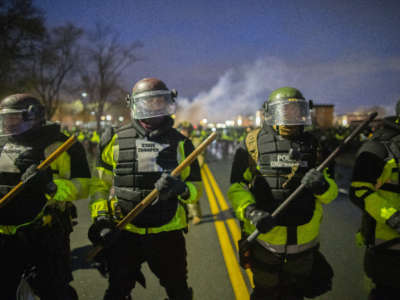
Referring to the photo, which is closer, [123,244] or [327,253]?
[123,244]

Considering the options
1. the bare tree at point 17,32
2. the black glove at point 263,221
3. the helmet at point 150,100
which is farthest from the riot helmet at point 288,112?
the bare tree at point 17,32

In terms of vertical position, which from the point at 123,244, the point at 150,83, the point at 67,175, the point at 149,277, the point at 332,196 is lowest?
the point at 149,277

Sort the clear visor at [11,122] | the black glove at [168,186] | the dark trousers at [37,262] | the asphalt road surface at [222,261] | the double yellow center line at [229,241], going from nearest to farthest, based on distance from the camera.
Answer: the black glove at [168,186], the dark trousers at [37,262], the clear visor at [11,122], the asphalt road surface at [222,261], the double yellow center line at [229,241]

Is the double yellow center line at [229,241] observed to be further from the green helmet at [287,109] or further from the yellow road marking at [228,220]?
the green helmet at [287,109]

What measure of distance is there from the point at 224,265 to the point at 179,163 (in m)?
2.09

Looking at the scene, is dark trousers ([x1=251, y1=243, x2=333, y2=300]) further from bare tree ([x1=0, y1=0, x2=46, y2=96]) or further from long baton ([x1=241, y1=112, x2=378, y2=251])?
bare tree ([x1=0, y1=0, x2=46, y2=96])

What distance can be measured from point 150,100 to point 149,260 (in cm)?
147

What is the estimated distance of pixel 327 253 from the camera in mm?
3934

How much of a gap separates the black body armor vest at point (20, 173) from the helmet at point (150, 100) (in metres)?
0.93

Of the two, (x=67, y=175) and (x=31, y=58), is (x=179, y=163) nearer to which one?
(x=67, y=175)

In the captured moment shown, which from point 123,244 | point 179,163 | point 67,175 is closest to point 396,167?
point 179,163

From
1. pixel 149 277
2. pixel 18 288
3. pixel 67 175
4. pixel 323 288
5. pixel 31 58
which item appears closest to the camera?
pixel 18 288

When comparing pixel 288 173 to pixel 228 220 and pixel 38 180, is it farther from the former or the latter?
pixel 228 220

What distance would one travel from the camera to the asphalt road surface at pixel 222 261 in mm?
3084
